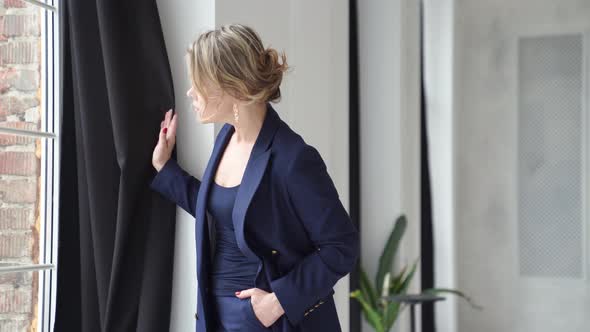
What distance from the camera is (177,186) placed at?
2014 mm

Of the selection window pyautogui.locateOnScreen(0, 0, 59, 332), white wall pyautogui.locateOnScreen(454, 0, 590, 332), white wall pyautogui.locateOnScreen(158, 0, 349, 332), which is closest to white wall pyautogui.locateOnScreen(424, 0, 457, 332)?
white wall pyautogui.locateOnScreen(454, 0, 590, 332)

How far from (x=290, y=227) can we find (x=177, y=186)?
391 mm

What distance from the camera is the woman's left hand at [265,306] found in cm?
175

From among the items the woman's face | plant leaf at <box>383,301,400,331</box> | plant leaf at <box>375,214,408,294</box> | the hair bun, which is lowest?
plant leaf at <box>383,301,400,331</box>

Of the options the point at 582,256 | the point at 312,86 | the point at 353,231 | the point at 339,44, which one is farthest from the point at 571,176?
the point at 353,231

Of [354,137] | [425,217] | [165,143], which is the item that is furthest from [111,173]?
[425,217]

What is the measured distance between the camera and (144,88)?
2088 millimetres

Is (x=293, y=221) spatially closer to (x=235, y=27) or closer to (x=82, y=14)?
(x=235, y=27)

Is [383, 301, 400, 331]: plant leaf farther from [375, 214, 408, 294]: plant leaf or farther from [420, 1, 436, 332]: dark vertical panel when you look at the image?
[420, 1, 436, 332]: dark vertical panel

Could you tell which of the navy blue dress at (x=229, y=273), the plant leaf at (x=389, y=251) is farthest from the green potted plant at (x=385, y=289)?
the navy blue dress at (x=229, y=273)

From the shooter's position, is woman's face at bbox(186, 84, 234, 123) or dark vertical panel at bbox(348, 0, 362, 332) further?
dark vertical panel at bbox(348, 0, 362, 332)

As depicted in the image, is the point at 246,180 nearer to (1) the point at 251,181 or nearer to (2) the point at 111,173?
(1) the point at 251,181

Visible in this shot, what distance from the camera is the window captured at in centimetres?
195

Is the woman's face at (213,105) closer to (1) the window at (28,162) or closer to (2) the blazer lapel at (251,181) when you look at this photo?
(2) the blazer lapel at (251,181)
